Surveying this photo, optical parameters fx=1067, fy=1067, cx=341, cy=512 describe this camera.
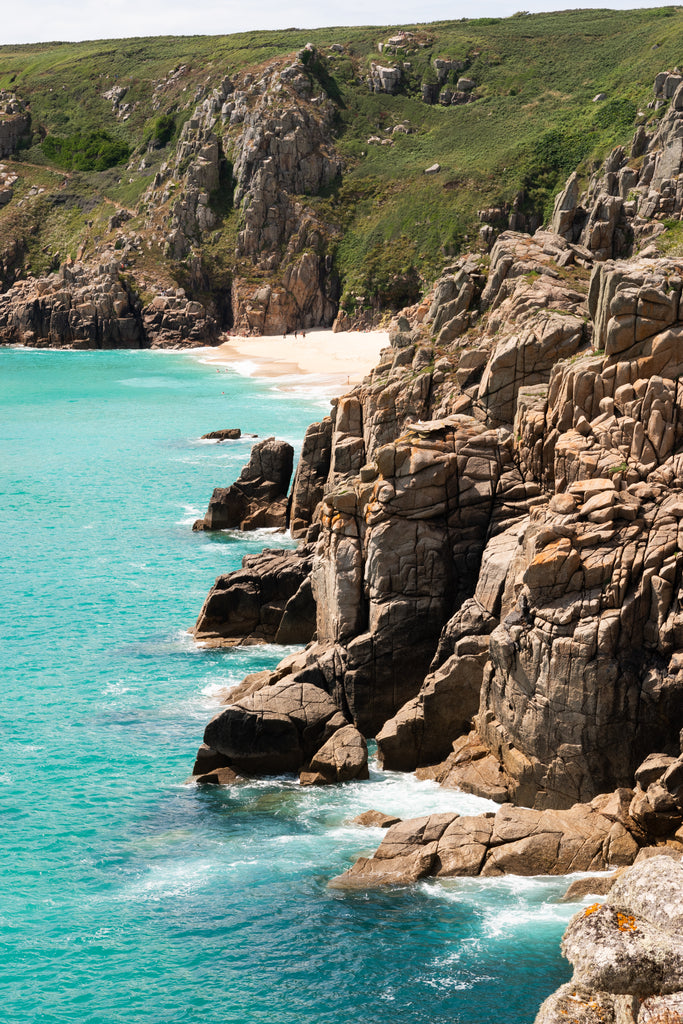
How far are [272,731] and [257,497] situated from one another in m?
33.1

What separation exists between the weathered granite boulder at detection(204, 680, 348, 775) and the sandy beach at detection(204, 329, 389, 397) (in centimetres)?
8603

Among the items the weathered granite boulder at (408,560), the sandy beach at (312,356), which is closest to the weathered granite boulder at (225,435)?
the sandy beach at (312,356)

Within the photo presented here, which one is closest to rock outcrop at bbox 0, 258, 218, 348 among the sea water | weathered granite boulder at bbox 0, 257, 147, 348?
weathered granite boulder at bbox 0, 257, 147, 348

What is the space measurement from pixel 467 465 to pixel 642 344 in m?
7.34

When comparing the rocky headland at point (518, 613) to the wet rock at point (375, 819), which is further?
the wet rock at point (375, 819)

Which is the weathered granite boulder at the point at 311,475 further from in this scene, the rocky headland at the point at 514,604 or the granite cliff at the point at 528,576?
the granite cliff at the point at 528,576

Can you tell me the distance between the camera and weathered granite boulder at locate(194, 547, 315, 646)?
1913 inches

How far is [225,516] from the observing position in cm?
6731

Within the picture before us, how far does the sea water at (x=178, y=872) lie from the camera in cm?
2498

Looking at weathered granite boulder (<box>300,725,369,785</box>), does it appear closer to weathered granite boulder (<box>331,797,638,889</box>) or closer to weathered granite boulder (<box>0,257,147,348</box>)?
weathered granite boulder (<box>331,797,638,889</box>)

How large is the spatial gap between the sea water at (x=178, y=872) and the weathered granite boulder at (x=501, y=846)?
61cm

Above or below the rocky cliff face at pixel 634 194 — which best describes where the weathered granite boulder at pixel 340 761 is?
below

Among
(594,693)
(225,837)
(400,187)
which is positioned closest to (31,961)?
(225,837)

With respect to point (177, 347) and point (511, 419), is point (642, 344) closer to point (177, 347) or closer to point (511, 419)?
point (511, 419)
